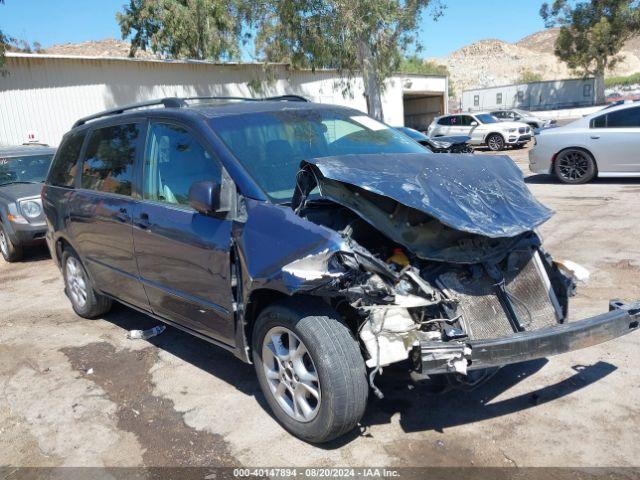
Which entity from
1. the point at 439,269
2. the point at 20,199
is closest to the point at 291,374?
the point at 439,269

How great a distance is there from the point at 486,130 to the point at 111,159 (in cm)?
2022

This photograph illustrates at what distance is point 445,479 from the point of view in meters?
2.99

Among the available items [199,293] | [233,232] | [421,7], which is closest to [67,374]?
[199,293]

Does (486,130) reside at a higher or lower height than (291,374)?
higher

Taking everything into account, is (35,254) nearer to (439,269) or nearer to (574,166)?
(439,269)

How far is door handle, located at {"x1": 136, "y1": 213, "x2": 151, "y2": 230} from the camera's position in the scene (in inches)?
168

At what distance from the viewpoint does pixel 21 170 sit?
388 inches

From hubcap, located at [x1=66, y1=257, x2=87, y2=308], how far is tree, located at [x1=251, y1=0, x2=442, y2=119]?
52.0ft

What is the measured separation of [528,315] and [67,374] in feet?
11.5

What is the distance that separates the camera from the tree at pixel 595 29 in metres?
43.6

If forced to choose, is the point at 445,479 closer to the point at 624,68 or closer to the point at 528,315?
the point at 528,315

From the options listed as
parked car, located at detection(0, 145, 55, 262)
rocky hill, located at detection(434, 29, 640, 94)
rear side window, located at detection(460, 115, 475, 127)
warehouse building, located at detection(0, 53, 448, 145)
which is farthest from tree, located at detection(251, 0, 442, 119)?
rocky hill, located at detection(434, 29, 640, 94)

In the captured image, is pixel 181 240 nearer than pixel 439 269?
No

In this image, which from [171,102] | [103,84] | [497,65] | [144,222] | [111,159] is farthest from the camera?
[497,65]
